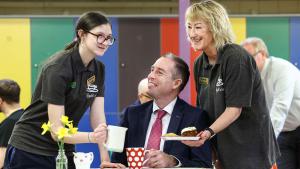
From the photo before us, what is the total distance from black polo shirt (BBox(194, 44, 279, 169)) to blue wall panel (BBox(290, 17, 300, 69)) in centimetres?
317

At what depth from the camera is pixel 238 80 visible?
8.83ft

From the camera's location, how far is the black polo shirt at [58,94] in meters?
2.57

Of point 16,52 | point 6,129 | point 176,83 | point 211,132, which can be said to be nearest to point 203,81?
point 176,83

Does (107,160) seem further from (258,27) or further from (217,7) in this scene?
(258,27)

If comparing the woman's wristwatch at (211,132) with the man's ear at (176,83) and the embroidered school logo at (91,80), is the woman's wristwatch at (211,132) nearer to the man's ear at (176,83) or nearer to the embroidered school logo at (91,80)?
the man's ear at (176,83)

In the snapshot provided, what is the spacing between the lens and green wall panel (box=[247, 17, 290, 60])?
5.84 metres

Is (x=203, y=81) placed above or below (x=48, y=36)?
below

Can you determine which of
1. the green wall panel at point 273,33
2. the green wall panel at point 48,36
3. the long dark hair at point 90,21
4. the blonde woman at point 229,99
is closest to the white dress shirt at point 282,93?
the blonde woman at point 229,99

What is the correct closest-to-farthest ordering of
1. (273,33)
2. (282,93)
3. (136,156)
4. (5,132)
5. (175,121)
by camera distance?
(136,156) → (175,121) → (5,132) → (282,93) → (273,33)

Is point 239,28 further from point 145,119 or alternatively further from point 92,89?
point 92,89

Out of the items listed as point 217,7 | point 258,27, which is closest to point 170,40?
point 258,27

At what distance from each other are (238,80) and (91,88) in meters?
0.68

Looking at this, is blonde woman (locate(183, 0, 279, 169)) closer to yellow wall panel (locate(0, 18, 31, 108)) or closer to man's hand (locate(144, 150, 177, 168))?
man's hand (locate(144, 150, 177, 168))

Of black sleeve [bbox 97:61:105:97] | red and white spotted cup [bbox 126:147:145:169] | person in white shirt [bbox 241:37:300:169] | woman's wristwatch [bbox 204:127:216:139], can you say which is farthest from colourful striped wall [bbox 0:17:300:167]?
red and white spotted cup [bbox 126:147:145:169]
